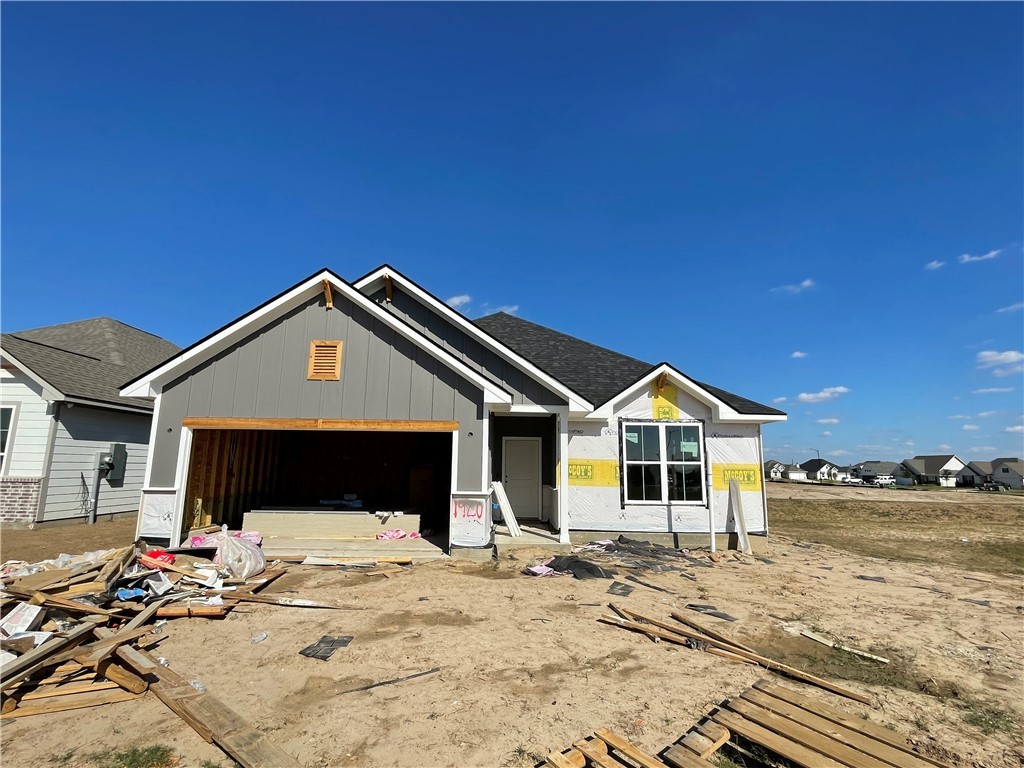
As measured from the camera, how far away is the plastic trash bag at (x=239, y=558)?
7965 millimetres

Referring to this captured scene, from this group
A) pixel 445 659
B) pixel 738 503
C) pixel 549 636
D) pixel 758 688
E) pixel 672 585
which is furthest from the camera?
pixel 738 503

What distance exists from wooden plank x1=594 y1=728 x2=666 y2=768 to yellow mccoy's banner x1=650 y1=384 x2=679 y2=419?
9.40 meters

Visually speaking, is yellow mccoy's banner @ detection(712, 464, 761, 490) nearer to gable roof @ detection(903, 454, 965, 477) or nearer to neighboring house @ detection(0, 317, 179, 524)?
neighboring house @ detection(0, 317, 179, 524)

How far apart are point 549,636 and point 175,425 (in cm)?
879

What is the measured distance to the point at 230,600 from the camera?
6879mm

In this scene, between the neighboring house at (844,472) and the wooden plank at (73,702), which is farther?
the neighboring house at (844,472)

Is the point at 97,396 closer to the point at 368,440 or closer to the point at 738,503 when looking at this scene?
the point at 368,440

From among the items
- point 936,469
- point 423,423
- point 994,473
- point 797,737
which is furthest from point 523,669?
point 936,469

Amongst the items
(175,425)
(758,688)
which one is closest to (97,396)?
(175,425)

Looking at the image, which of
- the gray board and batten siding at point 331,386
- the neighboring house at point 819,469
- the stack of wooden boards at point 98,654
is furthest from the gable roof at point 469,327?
the neighboring house at point 819,469

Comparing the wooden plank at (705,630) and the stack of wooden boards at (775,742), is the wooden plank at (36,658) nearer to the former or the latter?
the stack of wooden boards at (775,742)

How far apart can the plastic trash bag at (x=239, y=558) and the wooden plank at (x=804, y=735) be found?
728cm

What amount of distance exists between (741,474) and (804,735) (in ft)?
31.0

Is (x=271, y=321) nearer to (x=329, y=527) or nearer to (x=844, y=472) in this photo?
(x=329, y=527)
